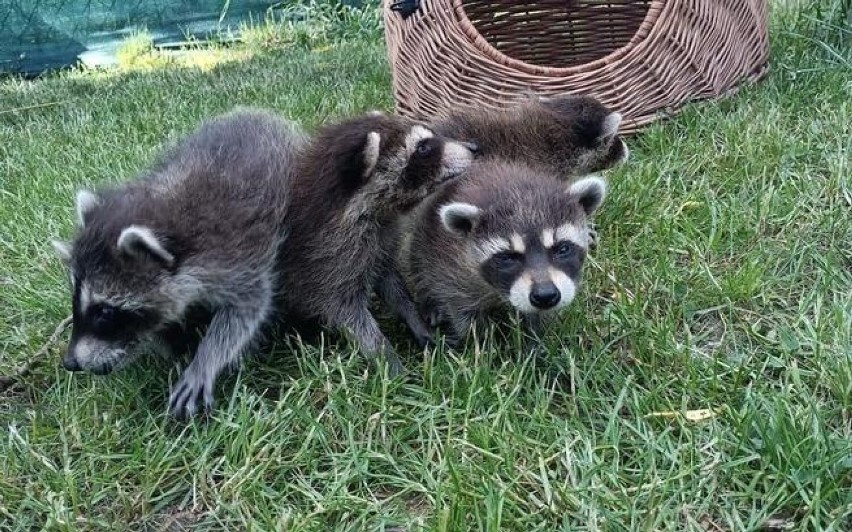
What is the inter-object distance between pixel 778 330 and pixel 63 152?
4.74 meters

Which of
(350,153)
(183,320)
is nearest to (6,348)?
(183,320)

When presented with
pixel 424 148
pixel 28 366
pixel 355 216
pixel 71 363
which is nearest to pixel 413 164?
pixel 424 148

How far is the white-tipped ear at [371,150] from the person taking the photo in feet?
10.0

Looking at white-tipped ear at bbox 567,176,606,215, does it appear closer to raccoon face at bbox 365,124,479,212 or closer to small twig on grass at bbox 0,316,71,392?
raccoon face at bbox 365,124,479,212

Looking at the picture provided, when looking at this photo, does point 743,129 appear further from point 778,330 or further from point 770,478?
point 770,478

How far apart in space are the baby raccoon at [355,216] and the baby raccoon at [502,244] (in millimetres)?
127

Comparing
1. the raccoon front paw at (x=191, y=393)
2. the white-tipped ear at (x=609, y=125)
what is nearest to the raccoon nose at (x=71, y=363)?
the raccoon front paw at (x=191, y=393)

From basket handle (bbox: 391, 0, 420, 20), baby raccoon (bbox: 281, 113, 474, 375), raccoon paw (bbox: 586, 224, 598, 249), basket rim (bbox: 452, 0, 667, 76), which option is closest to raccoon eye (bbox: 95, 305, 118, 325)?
baby raccoon (bbox: 281, 113, 474, 375)

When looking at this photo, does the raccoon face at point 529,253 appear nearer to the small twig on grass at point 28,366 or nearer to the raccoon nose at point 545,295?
the raccoon nose at point 545,295

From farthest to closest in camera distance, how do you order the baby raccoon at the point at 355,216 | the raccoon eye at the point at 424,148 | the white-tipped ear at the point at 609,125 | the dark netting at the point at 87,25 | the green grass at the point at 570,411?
1. the dark netting at the point at 87,25
2. the white-tipped ear at the point at 609,125
3. the raccoon eye at the point at 424,148
4. the baby raccoon at the point at 355,216
5. the green grass at the point at 570,411

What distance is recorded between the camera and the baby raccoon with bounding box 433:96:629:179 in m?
3.80

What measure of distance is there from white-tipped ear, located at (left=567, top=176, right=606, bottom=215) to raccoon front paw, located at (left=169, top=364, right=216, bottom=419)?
141cm

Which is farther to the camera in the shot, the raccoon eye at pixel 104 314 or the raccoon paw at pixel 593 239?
the raccoon paw at pixel 593 239

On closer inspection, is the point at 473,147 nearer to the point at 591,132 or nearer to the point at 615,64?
the point at 591,132
